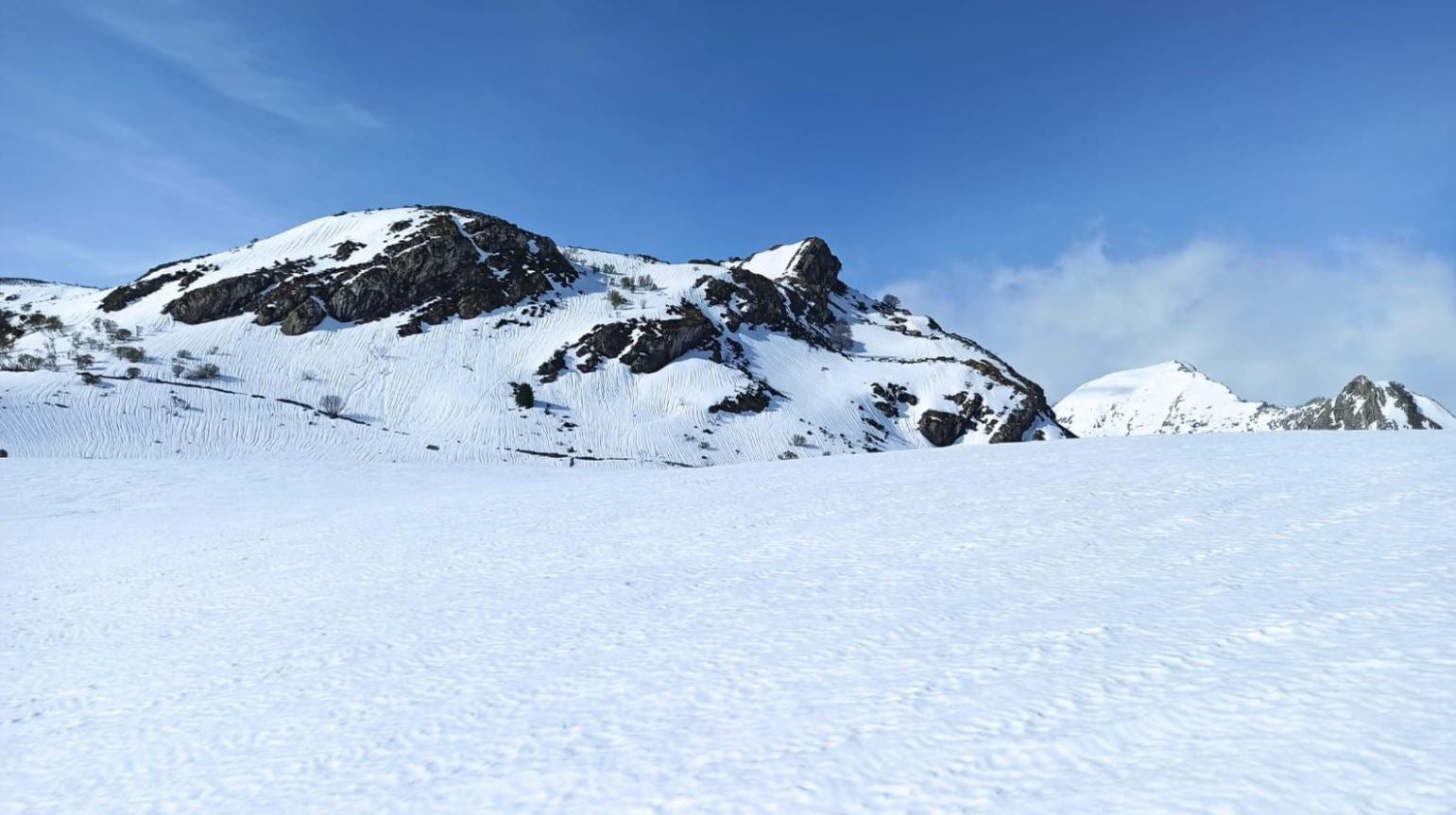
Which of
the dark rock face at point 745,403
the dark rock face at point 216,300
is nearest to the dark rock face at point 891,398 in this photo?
the dark rock face at point 745,403

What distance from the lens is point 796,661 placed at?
7320 millimetres

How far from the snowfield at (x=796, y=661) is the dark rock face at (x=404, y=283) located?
246ft

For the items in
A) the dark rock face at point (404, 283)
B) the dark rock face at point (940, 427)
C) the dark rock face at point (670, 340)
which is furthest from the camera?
the dark rock face at point (940, 427)

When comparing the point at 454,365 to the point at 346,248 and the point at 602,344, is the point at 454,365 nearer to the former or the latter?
the point at 602,344

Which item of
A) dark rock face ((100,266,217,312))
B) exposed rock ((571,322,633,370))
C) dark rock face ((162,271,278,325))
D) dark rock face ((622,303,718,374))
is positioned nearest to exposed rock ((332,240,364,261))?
dark rock face ((162,271,278,325))

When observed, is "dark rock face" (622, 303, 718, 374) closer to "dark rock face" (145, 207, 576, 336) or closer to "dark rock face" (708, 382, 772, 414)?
"dark rock face" (708, 382, 772, 414)

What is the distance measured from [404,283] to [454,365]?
1823 centimetres

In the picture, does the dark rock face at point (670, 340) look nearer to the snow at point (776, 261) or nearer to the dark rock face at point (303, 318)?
the dark rock face at point (303, 318)

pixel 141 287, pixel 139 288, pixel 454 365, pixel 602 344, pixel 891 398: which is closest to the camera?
pixel 454 365

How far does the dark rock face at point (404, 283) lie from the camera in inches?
3196

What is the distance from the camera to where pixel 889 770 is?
490 centimetres

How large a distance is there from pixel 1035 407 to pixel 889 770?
9574cm

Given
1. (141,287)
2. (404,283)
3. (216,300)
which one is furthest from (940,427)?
(141,287)

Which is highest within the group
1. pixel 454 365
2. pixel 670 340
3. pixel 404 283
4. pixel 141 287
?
pixel 404 283
